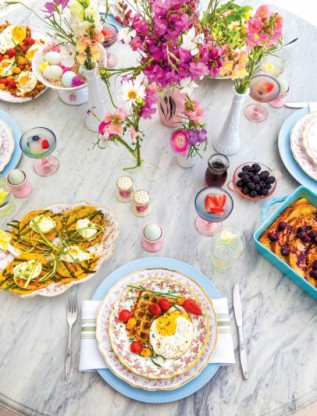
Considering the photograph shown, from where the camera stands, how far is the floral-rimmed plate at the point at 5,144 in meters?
1.69

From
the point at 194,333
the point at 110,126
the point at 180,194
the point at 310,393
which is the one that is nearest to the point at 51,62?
the point at 110,126

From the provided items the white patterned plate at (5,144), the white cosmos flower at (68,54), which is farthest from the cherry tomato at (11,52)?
the white cosmos flower at (68,54)

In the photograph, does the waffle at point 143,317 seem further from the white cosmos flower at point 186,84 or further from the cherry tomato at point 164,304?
the white cosmos flower at point 186,84

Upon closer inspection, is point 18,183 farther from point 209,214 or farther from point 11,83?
point 209,214

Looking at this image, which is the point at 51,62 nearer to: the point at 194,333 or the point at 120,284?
the point at 120,284

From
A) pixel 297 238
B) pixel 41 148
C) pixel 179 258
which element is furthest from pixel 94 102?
pixel 297 238

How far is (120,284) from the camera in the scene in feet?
4.77

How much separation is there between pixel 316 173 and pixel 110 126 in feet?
2.80

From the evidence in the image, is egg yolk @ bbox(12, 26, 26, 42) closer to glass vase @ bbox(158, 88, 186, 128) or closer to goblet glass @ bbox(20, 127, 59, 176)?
goblet glass @ bbox(20, 127, 59, 176)

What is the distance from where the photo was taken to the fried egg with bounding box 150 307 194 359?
52.6 inches

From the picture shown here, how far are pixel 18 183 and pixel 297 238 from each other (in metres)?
1.05

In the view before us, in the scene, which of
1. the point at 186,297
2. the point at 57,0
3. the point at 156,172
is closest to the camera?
the point at 57,0

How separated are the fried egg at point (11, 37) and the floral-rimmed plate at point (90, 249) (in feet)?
2.72

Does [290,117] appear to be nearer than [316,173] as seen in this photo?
No
